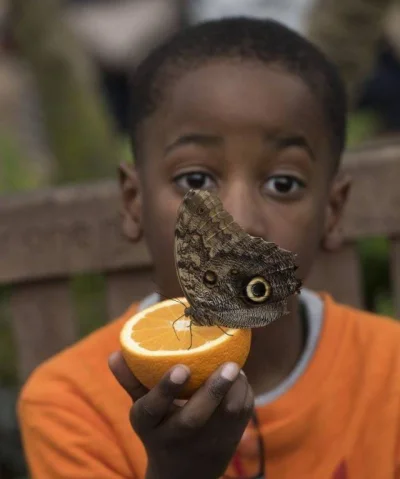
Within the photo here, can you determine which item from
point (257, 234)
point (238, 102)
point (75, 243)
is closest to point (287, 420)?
point (257, 234)

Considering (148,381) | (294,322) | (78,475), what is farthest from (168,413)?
(294,322)

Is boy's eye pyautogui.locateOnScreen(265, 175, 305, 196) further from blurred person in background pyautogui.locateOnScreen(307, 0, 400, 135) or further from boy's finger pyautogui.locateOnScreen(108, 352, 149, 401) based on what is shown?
blurred person in background pyautogui.locateOnScreen(307, 0, 400, 135)

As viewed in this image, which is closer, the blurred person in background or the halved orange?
the halved orange

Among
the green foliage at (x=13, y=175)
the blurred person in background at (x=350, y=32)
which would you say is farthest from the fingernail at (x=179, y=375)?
the green foliage at (x=13, y=175)

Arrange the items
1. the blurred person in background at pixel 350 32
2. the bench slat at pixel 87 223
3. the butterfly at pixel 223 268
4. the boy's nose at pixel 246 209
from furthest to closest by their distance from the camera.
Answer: the blurred person in background at pixel 350 32 → the bench slat at pixel 87 223 → the boy's nose at pixel 246 209 → the butterfly at pixel 223 268

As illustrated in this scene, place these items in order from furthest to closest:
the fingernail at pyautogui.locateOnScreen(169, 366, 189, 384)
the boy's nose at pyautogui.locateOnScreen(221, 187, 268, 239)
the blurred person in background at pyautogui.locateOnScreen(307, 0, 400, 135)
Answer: the blurred person in background at pyautogui.locateOnScreen(307, 0, 400, 135) < the boy's nose at pyautogui.locateOnScreen(221, 187, 268, 239) < the fingernail at pyautogui.locateOnScreen(169, 366, 189, 384)

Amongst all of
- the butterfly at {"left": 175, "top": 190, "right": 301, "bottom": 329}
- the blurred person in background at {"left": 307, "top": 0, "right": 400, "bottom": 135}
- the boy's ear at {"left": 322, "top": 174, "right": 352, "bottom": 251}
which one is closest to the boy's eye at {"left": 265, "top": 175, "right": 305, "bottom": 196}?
the boy's ear at {"left": 322, "top": 174, "right": 352, "bottom": 251}

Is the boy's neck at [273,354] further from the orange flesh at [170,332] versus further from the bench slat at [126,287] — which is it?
the bench slat at [126,287]
